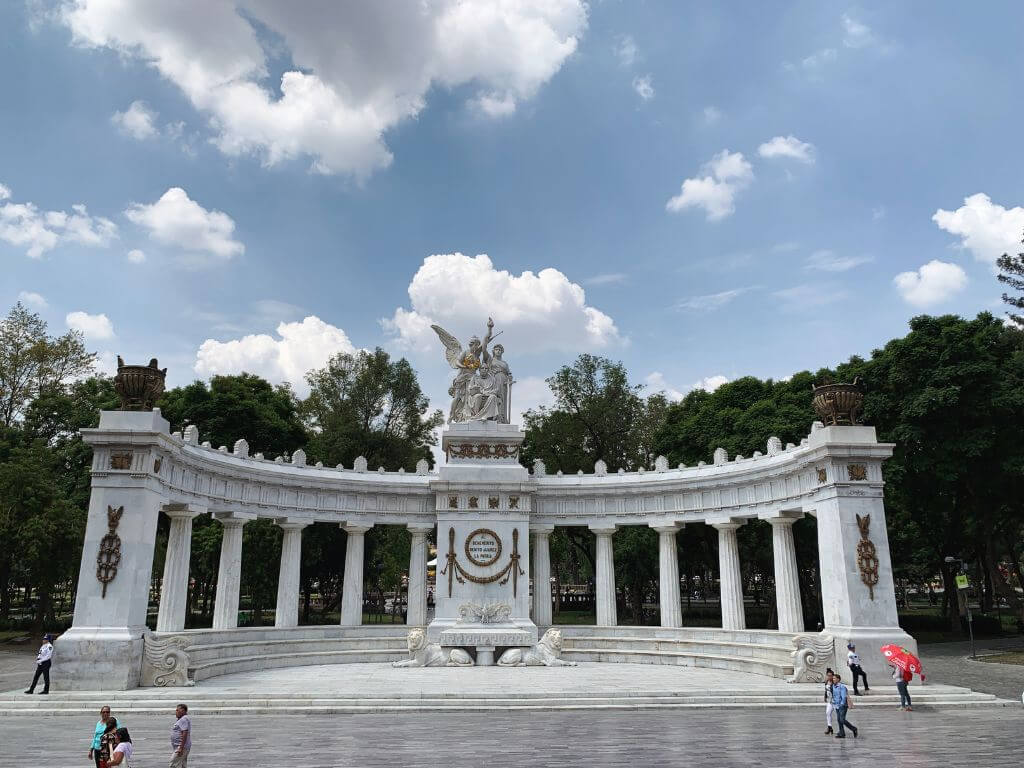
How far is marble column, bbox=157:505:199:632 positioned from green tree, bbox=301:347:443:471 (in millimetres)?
31192

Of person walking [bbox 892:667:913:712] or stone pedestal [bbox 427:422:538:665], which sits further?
stone pedestal [bbox 427:422:538:665]

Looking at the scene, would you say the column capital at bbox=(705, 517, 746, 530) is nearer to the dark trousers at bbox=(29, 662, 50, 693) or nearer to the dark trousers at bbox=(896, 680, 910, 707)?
the dark trousers at bbox=(896, 680, 910, 707)

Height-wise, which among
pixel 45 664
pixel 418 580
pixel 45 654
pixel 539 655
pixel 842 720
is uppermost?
pixel 418 580

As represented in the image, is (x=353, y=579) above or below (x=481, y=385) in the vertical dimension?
below

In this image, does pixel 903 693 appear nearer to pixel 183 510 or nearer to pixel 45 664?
pixel 45 664

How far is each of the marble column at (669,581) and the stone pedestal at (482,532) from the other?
807cm

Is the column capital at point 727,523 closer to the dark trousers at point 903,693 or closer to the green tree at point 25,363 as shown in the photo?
the dark trousers at point 903,693

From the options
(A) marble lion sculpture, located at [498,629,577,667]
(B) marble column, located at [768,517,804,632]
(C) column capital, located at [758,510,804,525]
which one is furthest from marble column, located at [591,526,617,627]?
(C) column capital, located at [758,510,804,525]

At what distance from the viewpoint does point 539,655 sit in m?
34.0

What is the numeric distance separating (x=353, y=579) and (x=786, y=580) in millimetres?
23510

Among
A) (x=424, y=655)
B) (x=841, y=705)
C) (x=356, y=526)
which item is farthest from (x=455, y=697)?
(x=356, y=526)

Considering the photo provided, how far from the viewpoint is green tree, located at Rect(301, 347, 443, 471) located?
214 feet

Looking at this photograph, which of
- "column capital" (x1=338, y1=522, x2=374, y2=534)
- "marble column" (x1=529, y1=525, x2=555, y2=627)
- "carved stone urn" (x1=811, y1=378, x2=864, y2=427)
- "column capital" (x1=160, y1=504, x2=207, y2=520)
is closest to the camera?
"carved stone urn" (x1=811, y1=378, x2=864, y2=427)

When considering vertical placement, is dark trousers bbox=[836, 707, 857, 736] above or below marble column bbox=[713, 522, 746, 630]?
below
